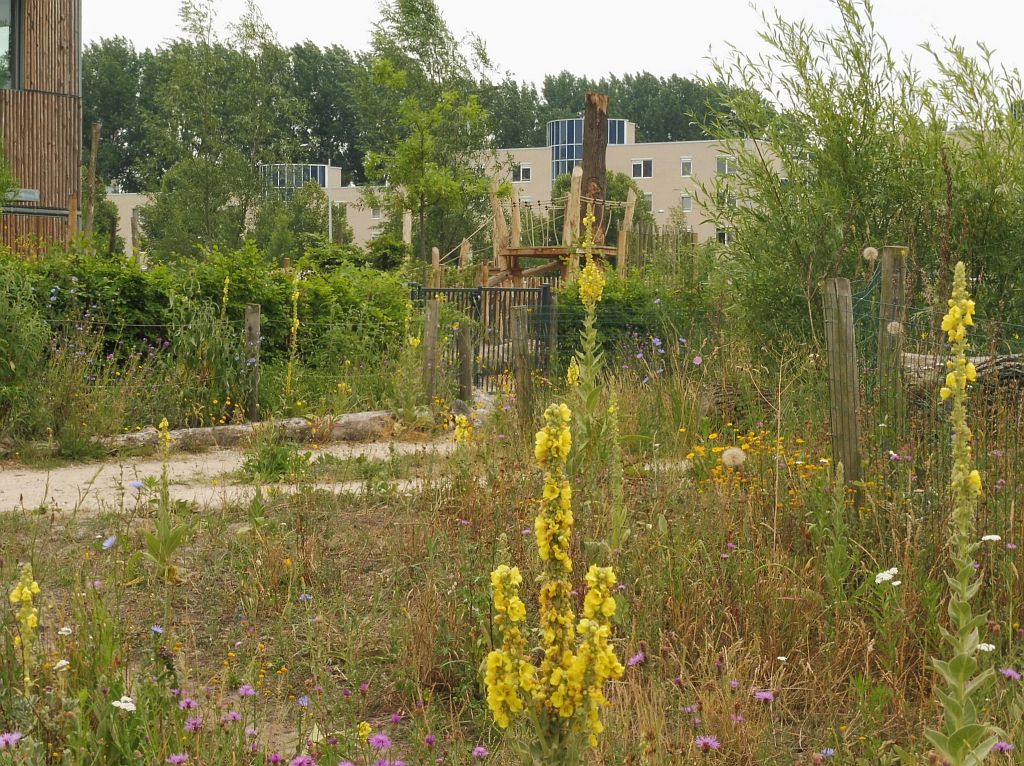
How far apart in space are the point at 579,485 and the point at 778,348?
163 inches

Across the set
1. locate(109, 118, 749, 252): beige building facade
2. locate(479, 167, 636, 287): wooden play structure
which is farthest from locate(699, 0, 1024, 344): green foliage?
locate(109, 118, 749, 252): beige building facade

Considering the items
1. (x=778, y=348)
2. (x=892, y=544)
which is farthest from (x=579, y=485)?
(x=778, y=348)

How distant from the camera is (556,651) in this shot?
2.18 m

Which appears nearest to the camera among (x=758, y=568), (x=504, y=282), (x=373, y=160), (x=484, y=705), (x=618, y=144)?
(x=484, y=705)

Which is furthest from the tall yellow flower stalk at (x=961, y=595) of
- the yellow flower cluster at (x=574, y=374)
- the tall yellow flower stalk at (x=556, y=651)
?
the yellow flower cluster at (x=574, y=374)

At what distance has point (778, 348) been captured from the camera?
29.8 ft

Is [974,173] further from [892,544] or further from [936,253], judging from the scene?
[892,544]

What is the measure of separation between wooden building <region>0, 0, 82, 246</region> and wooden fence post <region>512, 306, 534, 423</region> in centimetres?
1250

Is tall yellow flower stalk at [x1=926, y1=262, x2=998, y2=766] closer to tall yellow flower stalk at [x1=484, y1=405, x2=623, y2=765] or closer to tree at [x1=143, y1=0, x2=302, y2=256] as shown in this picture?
tall yellow flower stalk at [x1=484, y1=405, x2=623, y2=765]

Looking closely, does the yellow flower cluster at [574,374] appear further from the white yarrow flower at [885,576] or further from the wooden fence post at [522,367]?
the wooden fence post at [522,367]

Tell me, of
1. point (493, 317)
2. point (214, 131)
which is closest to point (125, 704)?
point (493, 317)

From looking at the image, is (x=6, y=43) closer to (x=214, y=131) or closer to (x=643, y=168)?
(x=214, y=131)

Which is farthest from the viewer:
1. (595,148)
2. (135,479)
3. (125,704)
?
(595,148)

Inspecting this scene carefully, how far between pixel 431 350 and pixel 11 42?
476 inches
